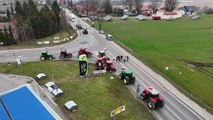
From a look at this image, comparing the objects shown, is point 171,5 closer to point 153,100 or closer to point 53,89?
point 153,100

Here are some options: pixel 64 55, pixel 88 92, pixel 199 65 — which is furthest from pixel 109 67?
pixel 199 65

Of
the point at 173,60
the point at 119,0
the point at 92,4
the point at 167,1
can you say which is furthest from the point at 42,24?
the point at 119,0

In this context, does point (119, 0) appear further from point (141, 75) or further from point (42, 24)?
point (141, 75)

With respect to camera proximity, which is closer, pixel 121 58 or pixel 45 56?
pixel 45 56

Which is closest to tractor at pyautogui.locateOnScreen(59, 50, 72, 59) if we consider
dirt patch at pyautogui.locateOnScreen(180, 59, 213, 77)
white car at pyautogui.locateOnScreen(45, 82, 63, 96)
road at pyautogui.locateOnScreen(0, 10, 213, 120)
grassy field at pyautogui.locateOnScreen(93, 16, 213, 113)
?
road at pyautogui.locateOnScreen(0, 10, 213, 120)

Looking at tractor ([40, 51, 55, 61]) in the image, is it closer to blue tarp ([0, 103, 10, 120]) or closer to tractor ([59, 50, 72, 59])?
tractor ([59, 50, 72, 59])

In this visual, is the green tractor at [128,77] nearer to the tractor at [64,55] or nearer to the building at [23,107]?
the tractor at [64,55]
